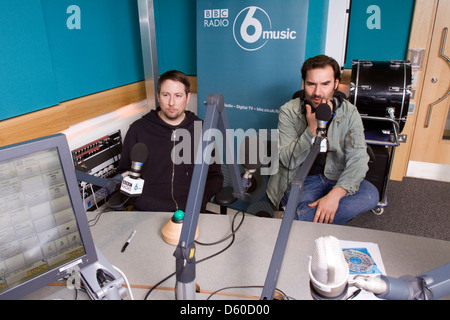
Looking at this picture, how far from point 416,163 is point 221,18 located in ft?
7.71

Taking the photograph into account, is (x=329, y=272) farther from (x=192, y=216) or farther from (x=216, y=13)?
(x=216, y=13)

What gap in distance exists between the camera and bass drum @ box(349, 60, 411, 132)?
2418 mm

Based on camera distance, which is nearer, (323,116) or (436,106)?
(323,116)

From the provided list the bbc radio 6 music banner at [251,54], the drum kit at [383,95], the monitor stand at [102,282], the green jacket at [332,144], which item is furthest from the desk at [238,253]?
the drum kit at [383,95]

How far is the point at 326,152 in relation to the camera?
6.74ft

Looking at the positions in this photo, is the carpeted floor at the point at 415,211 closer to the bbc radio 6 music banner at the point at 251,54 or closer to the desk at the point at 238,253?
the bbc radio 6 music banner at the point at 251,54

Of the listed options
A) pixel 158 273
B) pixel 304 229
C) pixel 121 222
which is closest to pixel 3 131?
pixel 121 222

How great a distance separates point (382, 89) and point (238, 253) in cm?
184

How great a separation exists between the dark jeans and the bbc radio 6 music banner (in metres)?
0.61

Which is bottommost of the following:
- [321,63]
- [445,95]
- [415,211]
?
[415,211]

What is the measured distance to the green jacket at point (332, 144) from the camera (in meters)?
1.97

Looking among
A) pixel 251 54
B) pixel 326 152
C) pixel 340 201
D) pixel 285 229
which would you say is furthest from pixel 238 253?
pixel 251 54

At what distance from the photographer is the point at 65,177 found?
2.78 feet

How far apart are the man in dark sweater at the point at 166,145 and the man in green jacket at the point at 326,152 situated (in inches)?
16.9
